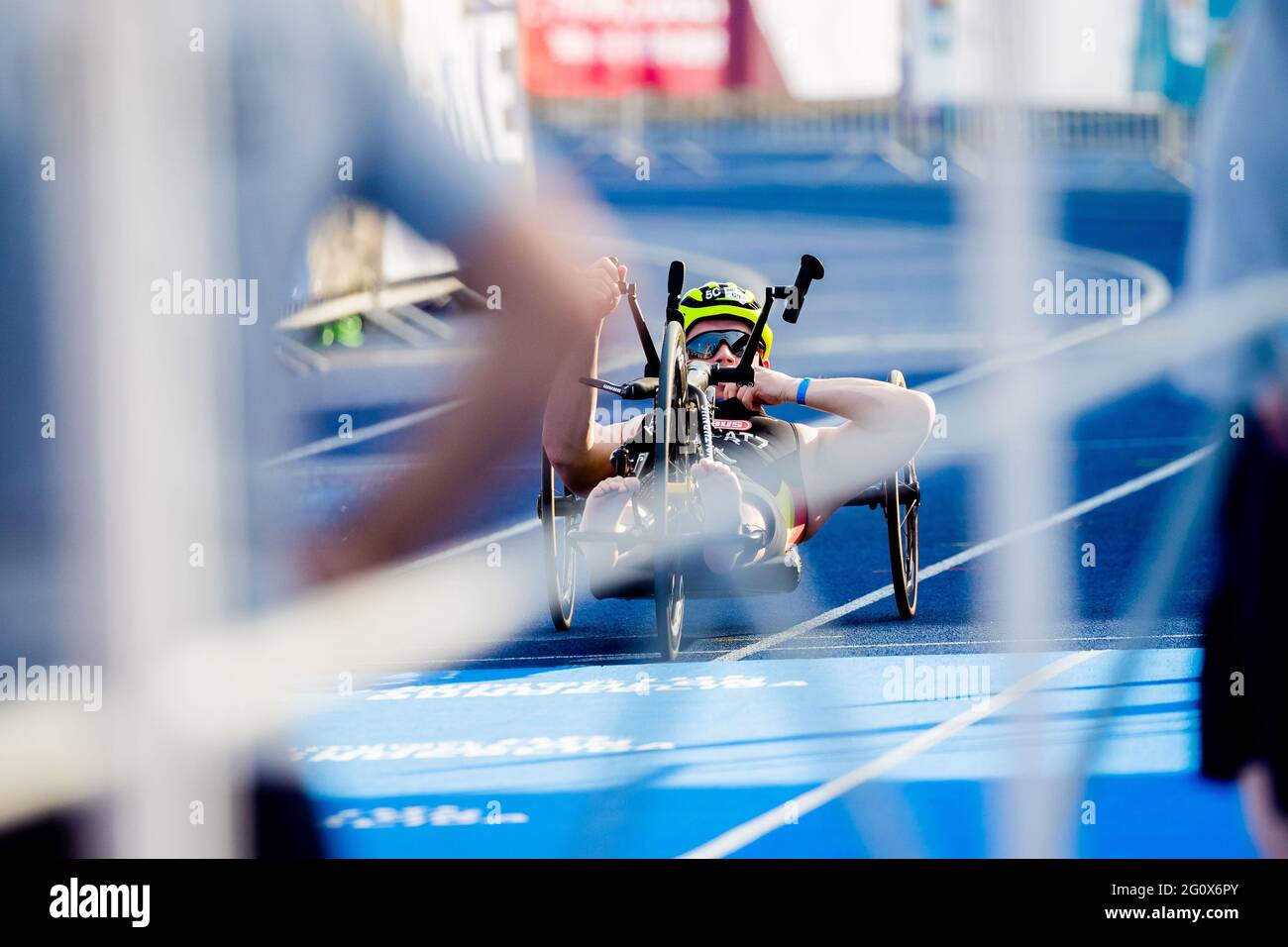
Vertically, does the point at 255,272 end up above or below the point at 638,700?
above

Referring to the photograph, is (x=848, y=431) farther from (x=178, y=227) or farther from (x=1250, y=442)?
(x=178, y=227)

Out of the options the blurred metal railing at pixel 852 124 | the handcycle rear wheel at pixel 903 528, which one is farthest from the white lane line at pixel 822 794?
the blurred metal railing at pixel 852 124

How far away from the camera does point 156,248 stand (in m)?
4.46

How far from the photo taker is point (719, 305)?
4.46 meters

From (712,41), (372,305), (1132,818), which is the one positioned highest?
(712,41)

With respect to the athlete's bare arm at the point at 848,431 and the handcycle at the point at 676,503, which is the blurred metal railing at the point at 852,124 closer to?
the handcycle at the point at 676,503

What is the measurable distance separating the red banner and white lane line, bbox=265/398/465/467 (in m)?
0.65

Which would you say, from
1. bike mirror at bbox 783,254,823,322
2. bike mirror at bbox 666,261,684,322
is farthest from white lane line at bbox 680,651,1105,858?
bike mirror at bbox 666,261,684,322

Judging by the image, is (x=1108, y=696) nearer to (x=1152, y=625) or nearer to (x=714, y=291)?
(x=1152, y=625)

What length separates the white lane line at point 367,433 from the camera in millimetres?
4516

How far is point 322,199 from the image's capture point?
178 inches

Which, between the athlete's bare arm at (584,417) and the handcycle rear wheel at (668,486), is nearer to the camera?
the handcycle rear wheel at (668,486)

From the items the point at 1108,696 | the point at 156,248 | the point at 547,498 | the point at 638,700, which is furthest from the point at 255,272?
the point at 1108,696

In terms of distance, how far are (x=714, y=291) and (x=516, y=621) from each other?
2.42ft
